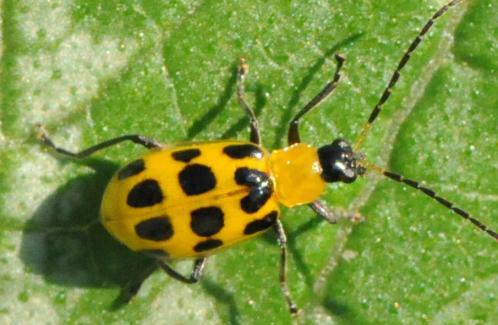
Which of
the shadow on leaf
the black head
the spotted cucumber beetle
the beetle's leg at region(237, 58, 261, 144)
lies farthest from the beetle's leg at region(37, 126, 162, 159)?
the black head

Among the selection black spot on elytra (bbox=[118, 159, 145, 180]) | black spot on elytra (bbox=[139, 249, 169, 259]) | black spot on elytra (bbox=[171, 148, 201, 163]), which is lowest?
black spot on elytra (bbox=[139, 249, 169, 259])

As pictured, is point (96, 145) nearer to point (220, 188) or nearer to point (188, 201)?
point (188, 201)

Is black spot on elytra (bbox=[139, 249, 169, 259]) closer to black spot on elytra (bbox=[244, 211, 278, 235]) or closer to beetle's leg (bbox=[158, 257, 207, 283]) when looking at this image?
beetle's leg (bbox=[158, 257, 207, 283])

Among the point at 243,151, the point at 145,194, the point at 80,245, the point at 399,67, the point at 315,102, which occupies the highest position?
the point at 399,67

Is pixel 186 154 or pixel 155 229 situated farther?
pixel 186 154

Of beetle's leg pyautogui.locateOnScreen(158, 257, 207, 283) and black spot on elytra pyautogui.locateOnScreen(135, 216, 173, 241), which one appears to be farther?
beetle's leg pyautogui.locateOnScreen(158, 257, 207, 283)

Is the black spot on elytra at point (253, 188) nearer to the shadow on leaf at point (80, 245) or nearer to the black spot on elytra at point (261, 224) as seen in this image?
the black spot on elytra at point (261, 224)

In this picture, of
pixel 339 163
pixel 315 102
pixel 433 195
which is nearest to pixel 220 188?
pixel 339 163

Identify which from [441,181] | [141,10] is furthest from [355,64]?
[141,10]
